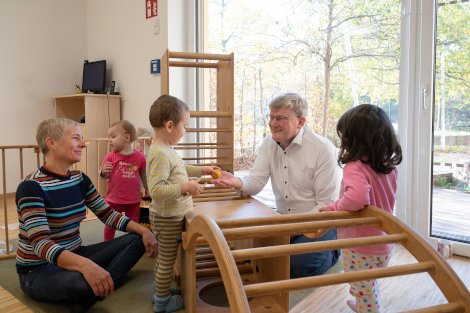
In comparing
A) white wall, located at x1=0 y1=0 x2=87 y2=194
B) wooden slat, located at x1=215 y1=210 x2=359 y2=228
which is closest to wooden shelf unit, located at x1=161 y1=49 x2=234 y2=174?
wooden slat, located at x1=215 y1=210 x2=359 y2=228

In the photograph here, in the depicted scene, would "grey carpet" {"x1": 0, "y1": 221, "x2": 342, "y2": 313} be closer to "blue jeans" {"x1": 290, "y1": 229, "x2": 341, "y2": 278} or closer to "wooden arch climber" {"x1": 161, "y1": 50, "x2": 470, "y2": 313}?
"blue jeans" {"x1": 290, "y1": 229, "x2": 341, "y2": 278}

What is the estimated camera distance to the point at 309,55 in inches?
125

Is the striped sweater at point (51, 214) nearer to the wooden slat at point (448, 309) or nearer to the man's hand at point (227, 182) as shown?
the man's hand at point (227, 182)

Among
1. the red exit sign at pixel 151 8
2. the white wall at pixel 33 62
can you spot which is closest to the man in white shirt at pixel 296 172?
the red exit sign at pixel 151 8

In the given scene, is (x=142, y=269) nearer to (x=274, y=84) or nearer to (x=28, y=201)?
(x=28, y=201)

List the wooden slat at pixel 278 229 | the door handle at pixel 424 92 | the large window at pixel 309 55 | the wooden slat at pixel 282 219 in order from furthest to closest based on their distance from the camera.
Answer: the large window at pixel 309 55 < the door handle at pixel 424 92 < the wooden slat at pixel 282 219 < the wooden slat at pixel 278 229

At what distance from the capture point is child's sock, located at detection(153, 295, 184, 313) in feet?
5.74

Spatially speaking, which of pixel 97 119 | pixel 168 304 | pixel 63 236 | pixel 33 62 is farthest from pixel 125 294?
pixel 33 62

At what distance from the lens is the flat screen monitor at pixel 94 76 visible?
15.2 feet

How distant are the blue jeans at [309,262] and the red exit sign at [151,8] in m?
2.89

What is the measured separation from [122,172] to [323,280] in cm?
197

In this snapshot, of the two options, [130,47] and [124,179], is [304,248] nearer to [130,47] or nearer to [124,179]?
[124,179]

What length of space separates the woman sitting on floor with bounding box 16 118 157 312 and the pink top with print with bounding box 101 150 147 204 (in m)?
0.58

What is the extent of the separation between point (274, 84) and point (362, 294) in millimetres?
2222
